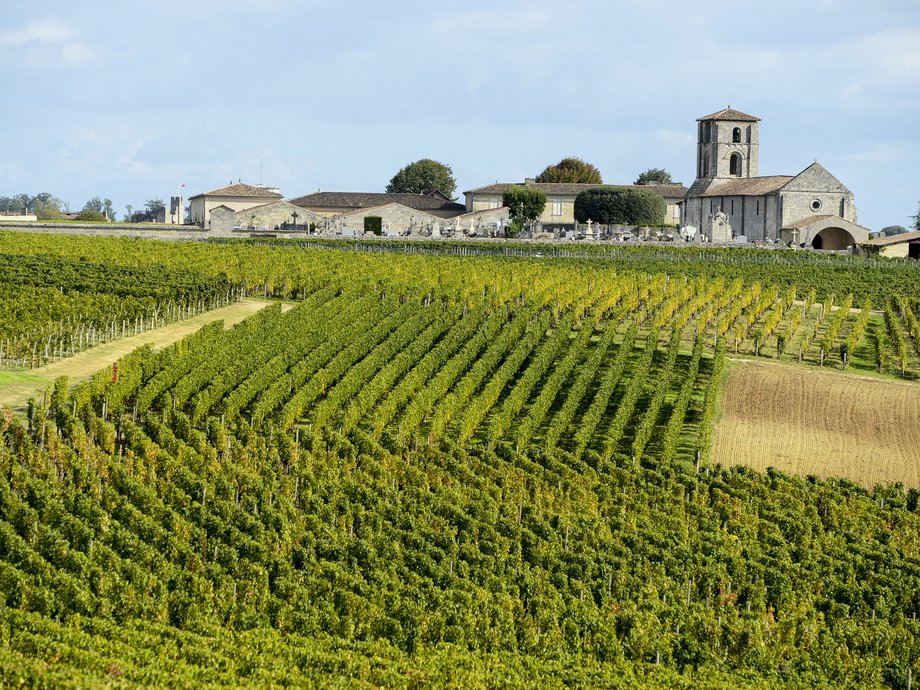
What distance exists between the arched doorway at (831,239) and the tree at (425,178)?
54.2m

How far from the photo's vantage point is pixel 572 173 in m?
129

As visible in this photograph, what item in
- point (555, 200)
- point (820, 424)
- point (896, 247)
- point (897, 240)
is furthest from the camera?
point (555, 200)

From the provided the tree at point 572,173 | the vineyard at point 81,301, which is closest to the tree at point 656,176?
the tree at point 572,173

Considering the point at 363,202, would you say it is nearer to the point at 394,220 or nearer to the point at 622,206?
the point at 394,220

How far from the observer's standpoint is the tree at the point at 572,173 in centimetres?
12812

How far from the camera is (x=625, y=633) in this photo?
1992cm

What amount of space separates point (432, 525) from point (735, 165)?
79.0 metres

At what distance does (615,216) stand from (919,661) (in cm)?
8228

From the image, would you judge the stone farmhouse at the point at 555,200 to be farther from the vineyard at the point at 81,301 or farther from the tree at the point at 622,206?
the vineyard at the point at 81,301

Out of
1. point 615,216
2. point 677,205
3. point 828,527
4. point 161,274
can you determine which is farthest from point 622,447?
point 677,205

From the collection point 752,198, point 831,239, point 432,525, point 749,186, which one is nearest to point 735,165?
point 749,186

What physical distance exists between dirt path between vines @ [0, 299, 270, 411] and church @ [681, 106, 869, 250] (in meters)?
43.5

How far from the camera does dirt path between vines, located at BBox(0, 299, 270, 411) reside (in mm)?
32062

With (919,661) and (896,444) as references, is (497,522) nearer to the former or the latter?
(919,661)
